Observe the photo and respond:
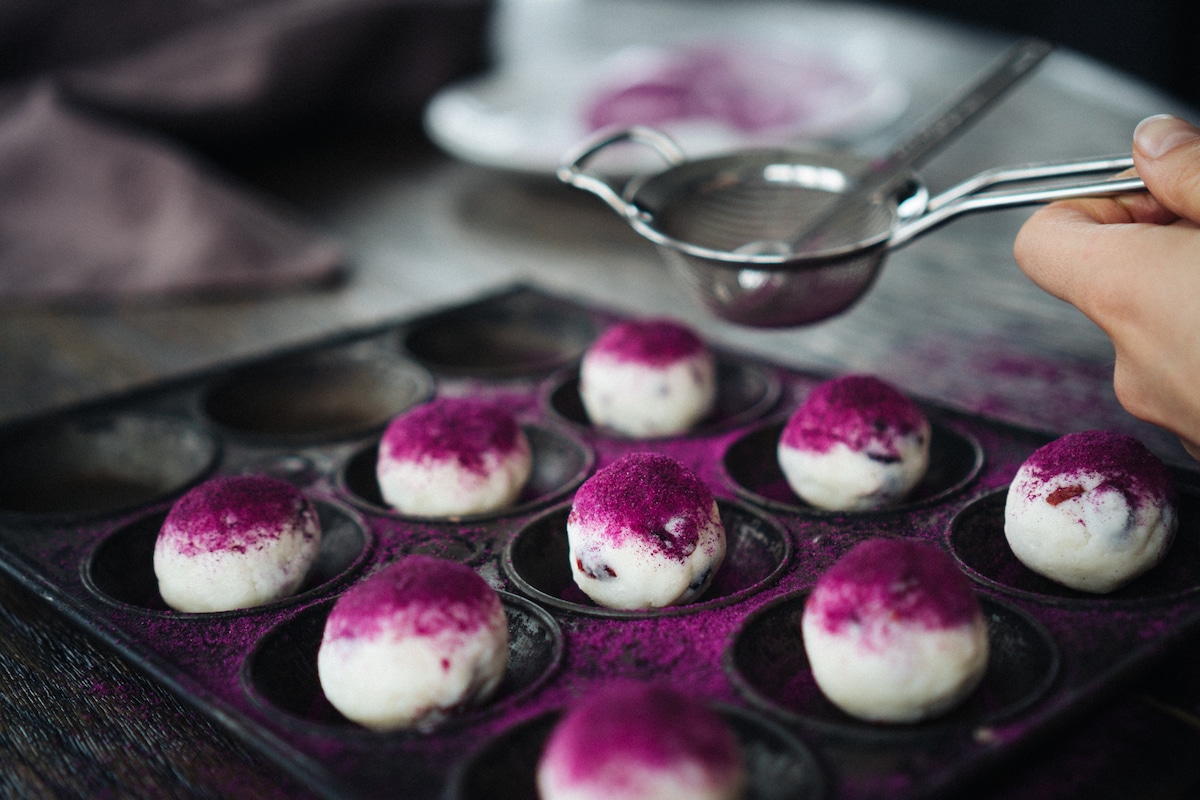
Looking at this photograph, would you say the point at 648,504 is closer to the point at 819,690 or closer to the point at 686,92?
the point at 819,690

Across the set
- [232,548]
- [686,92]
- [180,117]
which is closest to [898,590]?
[232,548]

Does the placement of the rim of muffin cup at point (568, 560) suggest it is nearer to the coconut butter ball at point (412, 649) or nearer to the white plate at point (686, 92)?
the coconut butter ball at point (412, 649)

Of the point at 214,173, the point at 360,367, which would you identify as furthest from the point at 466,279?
the point at 214,173

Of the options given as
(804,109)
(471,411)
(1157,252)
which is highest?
(1157,252)

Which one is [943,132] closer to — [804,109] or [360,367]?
[360,367]

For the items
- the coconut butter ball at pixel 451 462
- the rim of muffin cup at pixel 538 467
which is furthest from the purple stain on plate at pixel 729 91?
the coconut butter ball at pixel 451 462

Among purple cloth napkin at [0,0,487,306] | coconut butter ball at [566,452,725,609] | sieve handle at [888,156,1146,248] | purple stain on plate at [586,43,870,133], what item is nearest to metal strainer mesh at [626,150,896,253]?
sieve handle at [888,156,1146,248]
